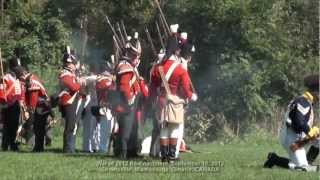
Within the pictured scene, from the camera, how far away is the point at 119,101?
13180 mm

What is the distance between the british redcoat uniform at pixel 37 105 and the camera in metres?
15.6

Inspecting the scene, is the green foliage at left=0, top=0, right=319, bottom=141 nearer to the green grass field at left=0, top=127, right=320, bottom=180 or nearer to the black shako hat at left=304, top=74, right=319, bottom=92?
the green grass field at left=0, top=127, right=320, bottom=180

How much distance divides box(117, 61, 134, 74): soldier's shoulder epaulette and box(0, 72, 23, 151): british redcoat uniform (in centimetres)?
352

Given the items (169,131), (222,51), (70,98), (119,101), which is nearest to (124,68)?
(119,101)

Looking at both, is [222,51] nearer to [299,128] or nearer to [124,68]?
[124,68]


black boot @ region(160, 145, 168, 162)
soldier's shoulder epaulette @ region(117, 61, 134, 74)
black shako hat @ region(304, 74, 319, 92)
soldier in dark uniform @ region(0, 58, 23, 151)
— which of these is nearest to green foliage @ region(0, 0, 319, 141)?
soldier in dark uniform @ region(0, 58, 23, 151)

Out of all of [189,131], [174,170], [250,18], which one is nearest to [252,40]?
[250,18]

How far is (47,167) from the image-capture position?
11.5m

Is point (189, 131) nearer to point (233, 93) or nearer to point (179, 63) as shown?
point (233, 93)

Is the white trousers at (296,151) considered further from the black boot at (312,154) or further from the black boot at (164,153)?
the black boot at (164,153)

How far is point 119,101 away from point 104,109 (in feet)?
7.01

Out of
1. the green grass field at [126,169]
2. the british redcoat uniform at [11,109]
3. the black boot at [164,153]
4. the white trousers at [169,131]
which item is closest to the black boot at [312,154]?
the green grass field at [126,169]

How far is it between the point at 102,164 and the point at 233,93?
12.8 metres

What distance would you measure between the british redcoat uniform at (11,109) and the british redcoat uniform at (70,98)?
1239 millimetres
